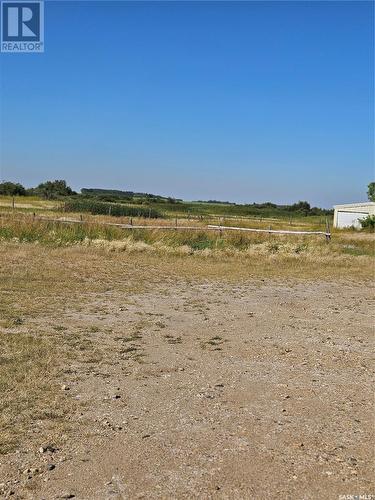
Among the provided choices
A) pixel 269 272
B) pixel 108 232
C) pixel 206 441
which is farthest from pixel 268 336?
pixel 108 232

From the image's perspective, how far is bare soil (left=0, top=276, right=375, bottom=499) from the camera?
11.0ft

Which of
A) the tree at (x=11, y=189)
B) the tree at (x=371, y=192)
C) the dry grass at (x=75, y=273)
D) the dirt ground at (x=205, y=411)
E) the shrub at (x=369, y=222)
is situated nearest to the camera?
the dirt ground at (x=205, y=411)

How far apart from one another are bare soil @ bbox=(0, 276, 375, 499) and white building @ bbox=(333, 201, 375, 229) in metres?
38.2

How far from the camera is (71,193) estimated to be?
297ft

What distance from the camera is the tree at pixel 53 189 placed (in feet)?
276

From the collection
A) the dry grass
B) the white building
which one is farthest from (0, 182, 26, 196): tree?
the dry grass

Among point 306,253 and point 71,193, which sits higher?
point 71,193

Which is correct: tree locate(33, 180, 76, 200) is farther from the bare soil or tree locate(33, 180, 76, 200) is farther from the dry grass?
the bare soil

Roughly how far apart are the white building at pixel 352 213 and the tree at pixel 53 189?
49214mm

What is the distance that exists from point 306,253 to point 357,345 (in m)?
13.1

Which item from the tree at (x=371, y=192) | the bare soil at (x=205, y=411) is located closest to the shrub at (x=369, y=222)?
the tree at (x=371, y=192)

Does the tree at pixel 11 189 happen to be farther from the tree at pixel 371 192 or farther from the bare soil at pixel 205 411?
the bare soil at pixel 205 411

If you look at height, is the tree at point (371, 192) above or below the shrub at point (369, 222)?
above

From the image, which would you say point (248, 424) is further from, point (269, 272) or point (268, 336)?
point (269, 272)
